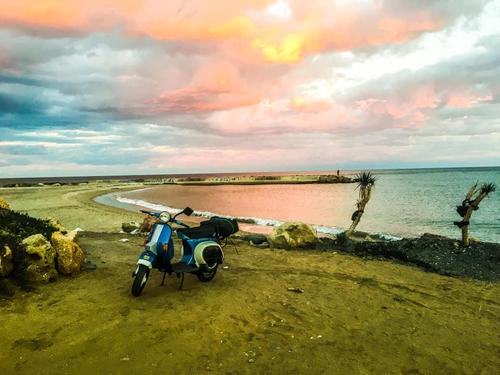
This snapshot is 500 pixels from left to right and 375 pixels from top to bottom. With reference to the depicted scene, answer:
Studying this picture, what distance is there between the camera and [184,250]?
7.91 m

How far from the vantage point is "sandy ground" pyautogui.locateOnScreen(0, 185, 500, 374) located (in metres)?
4.59

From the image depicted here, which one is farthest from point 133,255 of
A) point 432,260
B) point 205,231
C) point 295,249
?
point 432,260

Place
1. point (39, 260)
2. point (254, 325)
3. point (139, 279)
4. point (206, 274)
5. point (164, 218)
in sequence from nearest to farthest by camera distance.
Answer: point (254, 325) < point (139, 279) < point (164, 218) < point (39, 260) < point (206, 274)

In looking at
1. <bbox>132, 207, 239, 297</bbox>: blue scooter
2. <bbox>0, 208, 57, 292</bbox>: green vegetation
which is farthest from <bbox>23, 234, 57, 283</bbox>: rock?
<bbox>132, 207, 239, 297</bbox>: blue scooter

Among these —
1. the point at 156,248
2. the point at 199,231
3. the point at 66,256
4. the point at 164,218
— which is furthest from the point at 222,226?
the point at 66,256

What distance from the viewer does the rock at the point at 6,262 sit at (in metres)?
6.61

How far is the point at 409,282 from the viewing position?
8.48 m

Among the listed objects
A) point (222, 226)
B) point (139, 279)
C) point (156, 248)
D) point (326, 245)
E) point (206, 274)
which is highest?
point (222, 226)

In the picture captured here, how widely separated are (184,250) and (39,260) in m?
2.98

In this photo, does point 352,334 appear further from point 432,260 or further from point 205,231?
point 432,260

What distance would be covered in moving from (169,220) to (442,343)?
513 centimetres

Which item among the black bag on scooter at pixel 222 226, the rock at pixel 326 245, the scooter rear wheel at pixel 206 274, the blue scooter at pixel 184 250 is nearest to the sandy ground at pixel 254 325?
the scooter rear wheel at pixel 206 274

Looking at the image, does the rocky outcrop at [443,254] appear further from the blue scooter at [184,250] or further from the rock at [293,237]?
the blue scooter at [184,250]

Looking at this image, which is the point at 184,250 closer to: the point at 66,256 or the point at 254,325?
the point at 66,256
